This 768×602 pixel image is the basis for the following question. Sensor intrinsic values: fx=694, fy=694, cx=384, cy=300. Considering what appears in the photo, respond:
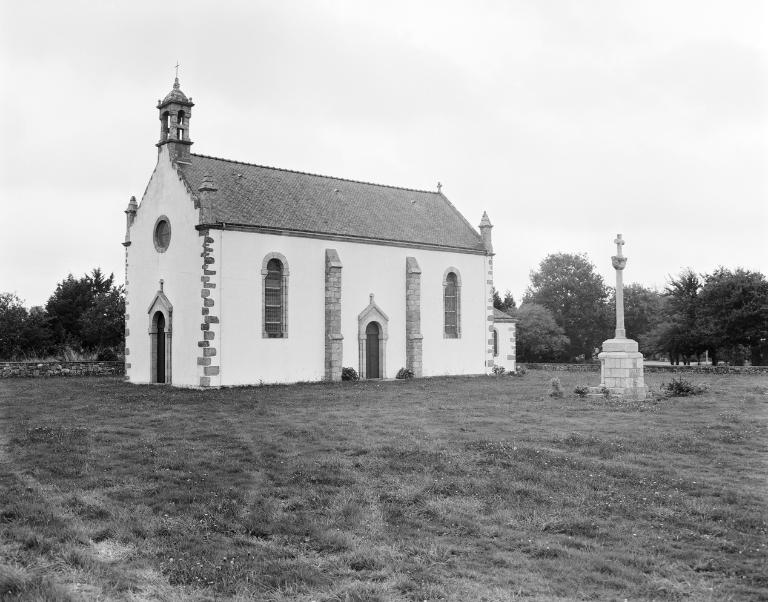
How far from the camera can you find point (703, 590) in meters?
6.62

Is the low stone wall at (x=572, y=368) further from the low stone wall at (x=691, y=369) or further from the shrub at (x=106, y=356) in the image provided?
the shrub at (x=106, y=356)

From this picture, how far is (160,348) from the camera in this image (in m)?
31.8

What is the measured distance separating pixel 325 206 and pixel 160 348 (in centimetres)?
1042

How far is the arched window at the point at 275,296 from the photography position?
100 ft

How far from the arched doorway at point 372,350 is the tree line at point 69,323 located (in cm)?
1667

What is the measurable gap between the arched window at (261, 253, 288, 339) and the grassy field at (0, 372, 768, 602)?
500 inches

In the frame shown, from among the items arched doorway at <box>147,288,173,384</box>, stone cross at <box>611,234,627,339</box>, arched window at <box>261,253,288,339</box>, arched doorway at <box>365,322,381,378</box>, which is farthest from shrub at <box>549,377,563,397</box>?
arched doorway at <box>147,288,173,384</box>

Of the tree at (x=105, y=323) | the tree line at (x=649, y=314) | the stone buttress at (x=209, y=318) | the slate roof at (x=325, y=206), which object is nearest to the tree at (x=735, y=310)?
the tree line at (x=649, y=314)

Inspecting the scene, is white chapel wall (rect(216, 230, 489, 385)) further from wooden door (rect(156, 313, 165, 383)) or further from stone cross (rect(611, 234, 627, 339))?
stone cross (rect(611, 234, 627, 339))

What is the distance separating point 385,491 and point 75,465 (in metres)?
5.63

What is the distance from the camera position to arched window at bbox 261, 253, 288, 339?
30578mm

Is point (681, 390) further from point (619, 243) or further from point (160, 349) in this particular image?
point (160, 349)

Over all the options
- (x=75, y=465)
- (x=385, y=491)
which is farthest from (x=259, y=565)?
(x=75, y=465)

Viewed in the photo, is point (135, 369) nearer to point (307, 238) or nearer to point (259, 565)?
point (307, 238)
